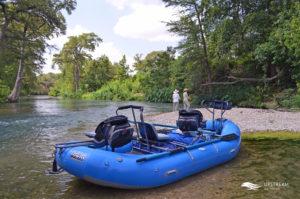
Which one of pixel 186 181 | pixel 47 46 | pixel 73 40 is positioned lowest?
pixel 186 181

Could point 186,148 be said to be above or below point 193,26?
below

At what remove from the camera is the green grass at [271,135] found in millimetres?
8271

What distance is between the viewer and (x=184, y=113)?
682 cm

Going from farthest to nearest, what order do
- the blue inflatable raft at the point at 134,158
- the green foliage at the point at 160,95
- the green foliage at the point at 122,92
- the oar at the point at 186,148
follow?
the green foliage at the point at 122,92 → the green foliage at the point at 160,95 → the oar at the point at 186,148 → the blue inflatable raft at the point at 134,158

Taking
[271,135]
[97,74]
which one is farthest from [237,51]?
[97,74]

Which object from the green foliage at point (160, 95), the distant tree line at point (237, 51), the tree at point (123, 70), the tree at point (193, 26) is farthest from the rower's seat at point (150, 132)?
the tree at point (123, 70)

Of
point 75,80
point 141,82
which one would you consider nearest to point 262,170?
point 141,82

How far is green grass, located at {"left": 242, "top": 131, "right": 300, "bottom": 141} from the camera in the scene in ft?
27.1

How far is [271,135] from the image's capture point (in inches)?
342

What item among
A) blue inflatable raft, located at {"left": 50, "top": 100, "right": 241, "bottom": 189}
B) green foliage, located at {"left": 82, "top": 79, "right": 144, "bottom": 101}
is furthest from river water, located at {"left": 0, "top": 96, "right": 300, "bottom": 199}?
green foliage, located at {"left": 82, "top": 79, "right": 144, "bottom": 101}

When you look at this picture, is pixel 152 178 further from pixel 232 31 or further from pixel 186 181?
pixel 232 31

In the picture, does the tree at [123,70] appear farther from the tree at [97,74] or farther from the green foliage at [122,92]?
the green foliage at [122,92]

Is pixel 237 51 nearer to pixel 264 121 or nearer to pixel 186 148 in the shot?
pixel 264 121

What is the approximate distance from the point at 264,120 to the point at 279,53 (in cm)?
765
